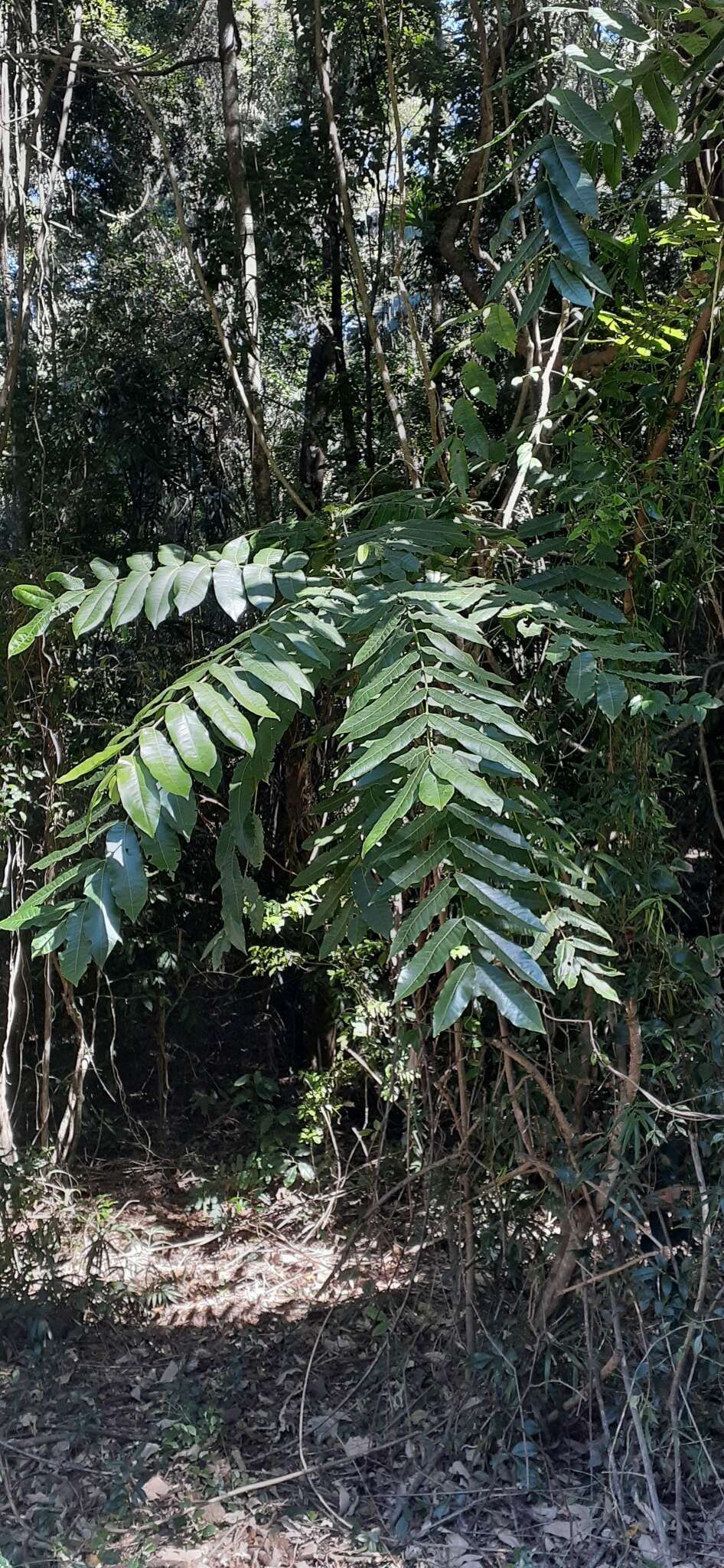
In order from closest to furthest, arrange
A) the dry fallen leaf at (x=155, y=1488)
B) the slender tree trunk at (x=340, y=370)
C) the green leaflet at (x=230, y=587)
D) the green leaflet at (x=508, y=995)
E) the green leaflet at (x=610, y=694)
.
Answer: the green leaflet at (x=508, y=995), the green leaflet at (x=610, y=694), the green leaflet at (x=230, y=587), the dry fallen leaf at (x=155, y=1488), the slender tree trunk at (x=340, y=370)

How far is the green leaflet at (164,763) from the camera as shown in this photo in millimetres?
1411

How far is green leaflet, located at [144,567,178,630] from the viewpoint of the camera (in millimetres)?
1705

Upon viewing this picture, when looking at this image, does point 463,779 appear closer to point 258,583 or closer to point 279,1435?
point 258,583

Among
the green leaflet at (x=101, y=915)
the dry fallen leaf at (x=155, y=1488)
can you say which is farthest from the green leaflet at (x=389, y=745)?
the dry fallen leaf at (x=155, y=1488)

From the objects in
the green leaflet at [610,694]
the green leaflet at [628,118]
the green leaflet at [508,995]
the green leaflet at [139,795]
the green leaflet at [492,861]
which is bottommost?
the green leaflet at [508,995]

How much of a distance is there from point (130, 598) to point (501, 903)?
0.82 metres

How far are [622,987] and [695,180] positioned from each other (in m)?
1.82

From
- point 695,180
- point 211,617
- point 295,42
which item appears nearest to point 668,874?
point 695,180

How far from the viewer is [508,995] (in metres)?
1.23

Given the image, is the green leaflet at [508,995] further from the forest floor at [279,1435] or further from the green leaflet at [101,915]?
the forest floor at [279,1435]

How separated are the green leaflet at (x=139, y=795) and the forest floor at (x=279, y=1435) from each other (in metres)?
1.59

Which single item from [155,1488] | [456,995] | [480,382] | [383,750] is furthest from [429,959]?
[155,1488]

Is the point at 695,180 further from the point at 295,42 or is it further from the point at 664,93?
the point at 295,42

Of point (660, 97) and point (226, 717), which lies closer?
point (226, 717)
